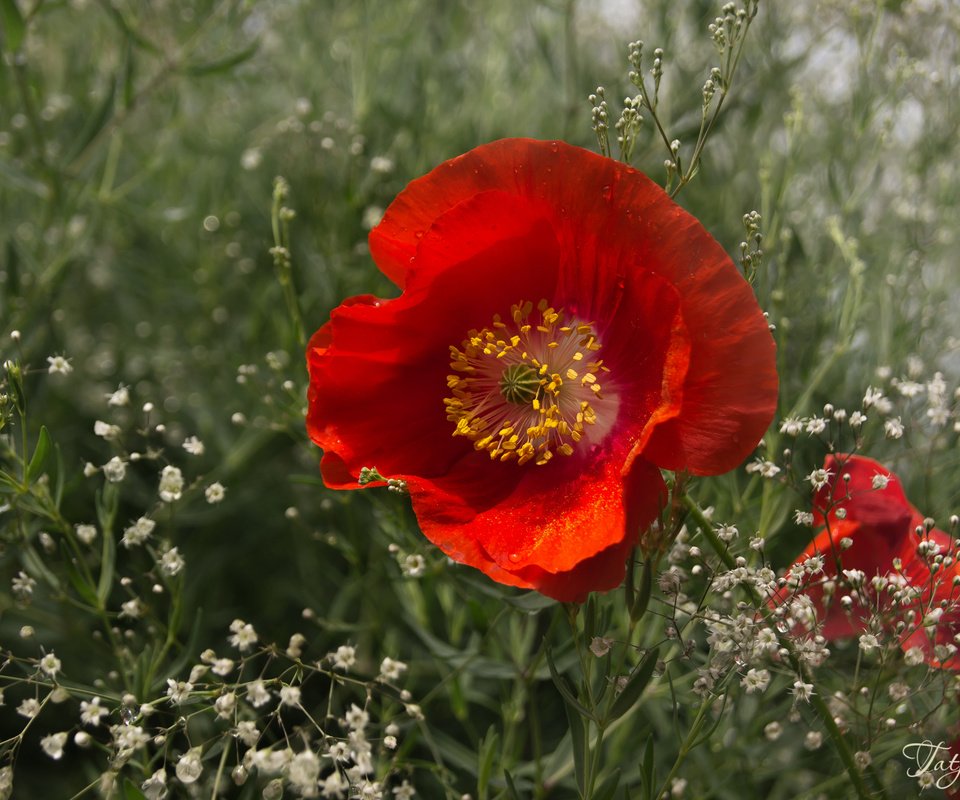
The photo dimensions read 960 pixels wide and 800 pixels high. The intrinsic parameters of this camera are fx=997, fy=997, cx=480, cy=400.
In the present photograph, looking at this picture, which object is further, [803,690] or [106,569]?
[106,569]

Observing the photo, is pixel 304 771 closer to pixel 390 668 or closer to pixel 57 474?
pixel 390 668

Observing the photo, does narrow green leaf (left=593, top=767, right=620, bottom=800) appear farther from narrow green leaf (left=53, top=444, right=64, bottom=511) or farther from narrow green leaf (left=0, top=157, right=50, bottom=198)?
narrow green leaf (left=0, top=157, right=50, bottom=198)

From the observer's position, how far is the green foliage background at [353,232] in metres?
0.95

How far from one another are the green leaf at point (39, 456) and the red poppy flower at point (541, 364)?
18 centimetres

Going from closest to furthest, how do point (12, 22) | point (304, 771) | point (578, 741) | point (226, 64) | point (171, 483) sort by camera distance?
1. point (304, 771)
2. point (578, 741)
3. point (171, 483)
4. point (12, 22)
5. point (226, 64)

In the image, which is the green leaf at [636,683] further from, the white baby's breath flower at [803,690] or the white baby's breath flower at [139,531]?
the white baby's breath flower at [139,531]

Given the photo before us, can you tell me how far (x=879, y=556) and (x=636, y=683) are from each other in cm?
28

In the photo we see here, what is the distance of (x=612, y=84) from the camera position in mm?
1161

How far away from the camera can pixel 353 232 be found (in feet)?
3.83

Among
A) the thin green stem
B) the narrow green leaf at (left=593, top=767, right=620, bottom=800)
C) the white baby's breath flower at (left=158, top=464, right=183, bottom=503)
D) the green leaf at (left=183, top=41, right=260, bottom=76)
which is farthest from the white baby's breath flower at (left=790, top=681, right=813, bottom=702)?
the green leaf at (left=183, top=41, right=260, bottom=76)

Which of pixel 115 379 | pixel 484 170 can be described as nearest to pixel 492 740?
pixel 484 170

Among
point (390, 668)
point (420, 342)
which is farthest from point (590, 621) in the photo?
point (420, 342)

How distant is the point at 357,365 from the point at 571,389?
0.17m

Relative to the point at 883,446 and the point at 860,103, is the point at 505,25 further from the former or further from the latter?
the point at 883,446
